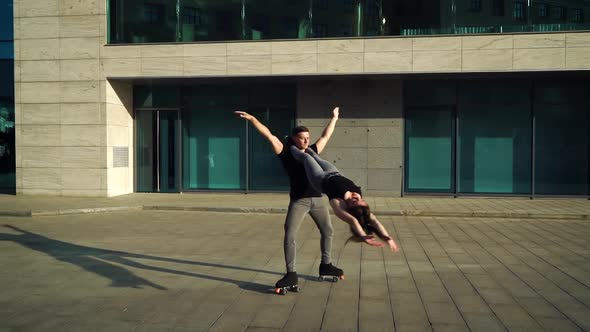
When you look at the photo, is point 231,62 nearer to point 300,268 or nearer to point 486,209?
point 486,209

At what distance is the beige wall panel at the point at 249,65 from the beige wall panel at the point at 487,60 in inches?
237

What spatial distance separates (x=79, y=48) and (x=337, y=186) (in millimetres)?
16052

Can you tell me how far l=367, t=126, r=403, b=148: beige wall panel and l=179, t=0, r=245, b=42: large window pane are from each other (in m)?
5.35

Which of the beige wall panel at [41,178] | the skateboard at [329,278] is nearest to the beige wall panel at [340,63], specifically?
the beige wall panel at [41,178]

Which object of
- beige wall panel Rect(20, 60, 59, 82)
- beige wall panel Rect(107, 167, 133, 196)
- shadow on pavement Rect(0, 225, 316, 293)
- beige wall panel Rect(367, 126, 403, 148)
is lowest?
shadow on pavement Rect(0, 225, 316, 293)

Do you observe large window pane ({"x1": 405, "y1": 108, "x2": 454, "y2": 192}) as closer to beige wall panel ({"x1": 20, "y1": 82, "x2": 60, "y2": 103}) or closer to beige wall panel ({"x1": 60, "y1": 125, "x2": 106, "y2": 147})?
beige wall panel ({"x1": 60, "y1": 125, "x2": 106, "y2": 147})

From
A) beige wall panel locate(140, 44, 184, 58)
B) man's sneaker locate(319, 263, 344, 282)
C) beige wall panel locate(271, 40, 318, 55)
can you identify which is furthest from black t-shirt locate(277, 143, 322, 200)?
beige wall panel locate(140, 44, 184, 58)

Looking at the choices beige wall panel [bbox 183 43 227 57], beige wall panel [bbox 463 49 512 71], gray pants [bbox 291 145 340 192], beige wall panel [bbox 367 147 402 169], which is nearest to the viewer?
gray pants [bbox 291 145 340 192]

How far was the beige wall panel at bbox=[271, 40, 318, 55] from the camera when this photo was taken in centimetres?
1719

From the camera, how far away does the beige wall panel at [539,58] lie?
16.2m

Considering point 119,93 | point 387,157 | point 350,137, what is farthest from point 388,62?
point 119,93

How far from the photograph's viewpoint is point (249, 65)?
17547 mm

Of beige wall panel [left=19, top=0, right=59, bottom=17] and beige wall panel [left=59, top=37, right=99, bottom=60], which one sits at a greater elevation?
beige wall panel [left=19, top=0, right=59, bottom=17]

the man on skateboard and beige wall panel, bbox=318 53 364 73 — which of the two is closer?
the man on skateboard
